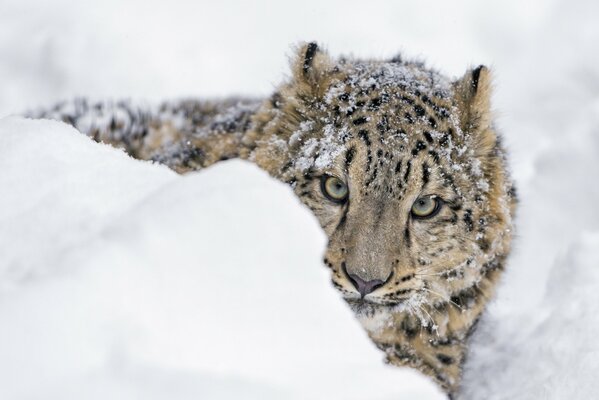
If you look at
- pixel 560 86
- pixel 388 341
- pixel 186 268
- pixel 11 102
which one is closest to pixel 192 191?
pixel 186 268

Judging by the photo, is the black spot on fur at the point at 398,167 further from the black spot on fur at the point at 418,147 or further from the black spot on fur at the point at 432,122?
the black spot on fur at the point at 432,122

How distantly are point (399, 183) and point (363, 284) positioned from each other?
502 millimetres

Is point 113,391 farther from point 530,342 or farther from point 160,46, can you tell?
point 160,46

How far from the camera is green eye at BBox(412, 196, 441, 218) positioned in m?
3.97

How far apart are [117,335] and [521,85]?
6922 mm

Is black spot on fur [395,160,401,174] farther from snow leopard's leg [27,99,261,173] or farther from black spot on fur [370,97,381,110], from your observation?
snow leopard's leg [27,99,261,173]

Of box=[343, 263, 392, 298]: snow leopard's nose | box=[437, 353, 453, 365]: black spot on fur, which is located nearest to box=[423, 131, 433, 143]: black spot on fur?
box=[343, 263, 392, 298]: snow leopard's nose

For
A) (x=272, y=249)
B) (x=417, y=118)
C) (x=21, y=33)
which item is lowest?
(x=21, y=33)

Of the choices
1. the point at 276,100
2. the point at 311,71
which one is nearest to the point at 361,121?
the point at 311,71

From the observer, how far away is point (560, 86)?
27.1ft

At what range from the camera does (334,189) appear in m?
3.98

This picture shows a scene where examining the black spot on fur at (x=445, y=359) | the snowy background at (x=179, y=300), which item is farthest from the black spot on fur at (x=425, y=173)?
the snowy background at (x=179, y=300)

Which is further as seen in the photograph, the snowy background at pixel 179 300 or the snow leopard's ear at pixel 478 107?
the snow leopard's ear at pixel 478 107

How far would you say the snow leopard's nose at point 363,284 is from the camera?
12.2ft
